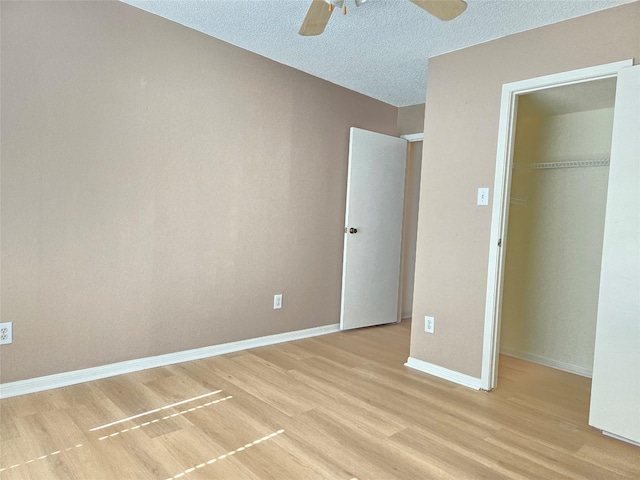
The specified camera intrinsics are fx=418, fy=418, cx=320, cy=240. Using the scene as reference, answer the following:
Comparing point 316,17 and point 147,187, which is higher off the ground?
point 316,17

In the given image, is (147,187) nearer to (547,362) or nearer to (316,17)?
(316,17)

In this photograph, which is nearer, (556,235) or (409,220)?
(556,235)

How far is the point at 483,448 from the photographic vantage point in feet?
6.44

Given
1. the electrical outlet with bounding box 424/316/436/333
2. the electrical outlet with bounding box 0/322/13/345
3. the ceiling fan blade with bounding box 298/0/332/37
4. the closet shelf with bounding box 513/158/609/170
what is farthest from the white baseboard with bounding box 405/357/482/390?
the electrical outlet with bounding box 0/322/13/345

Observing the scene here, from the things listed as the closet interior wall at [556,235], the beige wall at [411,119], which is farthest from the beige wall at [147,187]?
the closet interior wall at [556,235]

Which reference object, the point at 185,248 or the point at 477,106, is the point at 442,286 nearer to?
the point at 477,106

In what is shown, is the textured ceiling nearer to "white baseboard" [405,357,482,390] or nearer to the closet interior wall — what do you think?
the closet interior wall

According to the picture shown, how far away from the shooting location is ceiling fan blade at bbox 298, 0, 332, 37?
1.86 meters

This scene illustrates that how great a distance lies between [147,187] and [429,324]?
2.14 m

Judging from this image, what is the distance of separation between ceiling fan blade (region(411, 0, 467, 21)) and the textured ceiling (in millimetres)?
603

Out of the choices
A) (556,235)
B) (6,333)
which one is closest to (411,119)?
(556,235)

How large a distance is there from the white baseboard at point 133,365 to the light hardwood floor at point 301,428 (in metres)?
0.07

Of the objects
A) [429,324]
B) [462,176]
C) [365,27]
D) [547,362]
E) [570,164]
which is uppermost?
[365,27]

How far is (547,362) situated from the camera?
3312 millimetres
